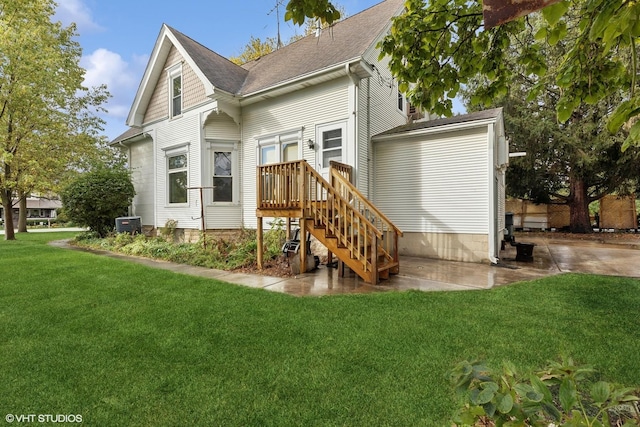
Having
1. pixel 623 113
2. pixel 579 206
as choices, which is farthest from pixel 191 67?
pixel 579 206

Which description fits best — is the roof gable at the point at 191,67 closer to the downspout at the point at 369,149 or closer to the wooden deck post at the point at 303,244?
the downspout at the point at 369,149

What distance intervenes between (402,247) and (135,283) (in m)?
6.67

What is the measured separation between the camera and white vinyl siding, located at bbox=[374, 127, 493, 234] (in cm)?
784

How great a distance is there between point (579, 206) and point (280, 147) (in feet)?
52.2

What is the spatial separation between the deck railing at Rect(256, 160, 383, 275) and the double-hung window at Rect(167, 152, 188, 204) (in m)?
5.07

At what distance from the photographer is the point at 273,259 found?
776 centimetres

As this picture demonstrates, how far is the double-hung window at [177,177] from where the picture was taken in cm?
1095

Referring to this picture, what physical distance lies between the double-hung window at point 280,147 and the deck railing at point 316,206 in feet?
7.72

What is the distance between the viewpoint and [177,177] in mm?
11195

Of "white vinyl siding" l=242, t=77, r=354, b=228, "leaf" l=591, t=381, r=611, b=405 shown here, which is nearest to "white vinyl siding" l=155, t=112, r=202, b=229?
"white vinyl siding" l=242, t=77, r=354, b=228

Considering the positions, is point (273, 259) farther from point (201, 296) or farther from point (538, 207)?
point (538, 207)

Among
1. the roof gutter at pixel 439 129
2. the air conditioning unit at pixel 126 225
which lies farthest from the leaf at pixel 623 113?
the air conditioning unit at pixel 126 225

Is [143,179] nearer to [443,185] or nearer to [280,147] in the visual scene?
[280,147]

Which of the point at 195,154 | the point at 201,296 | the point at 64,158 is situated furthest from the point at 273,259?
the point at 64,158
